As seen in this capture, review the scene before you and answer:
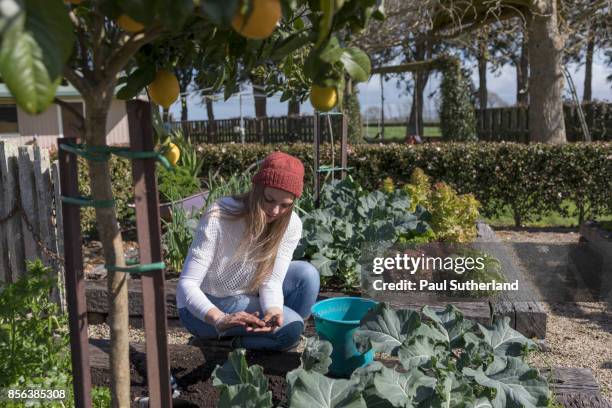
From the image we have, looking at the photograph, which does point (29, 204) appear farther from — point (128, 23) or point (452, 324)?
point (128, 23)

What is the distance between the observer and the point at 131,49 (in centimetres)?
96

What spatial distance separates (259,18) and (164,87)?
540 millimetres

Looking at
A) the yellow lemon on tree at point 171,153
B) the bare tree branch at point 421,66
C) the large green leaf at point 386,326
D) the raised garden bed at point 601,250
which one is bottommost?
the raised garden bed at point 601,250

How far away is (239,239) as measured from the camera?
215 centimetres

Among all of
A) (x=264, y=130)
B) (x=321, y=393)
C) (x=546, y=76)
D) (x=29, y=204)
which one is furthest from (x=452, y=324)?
(x=264, y=130)

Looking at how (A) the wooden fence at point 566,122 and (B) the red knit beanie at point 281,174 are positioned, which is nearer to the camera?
(B) the red knit beanie at point 281,174

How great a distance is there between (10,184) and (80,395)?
2219 millimetres

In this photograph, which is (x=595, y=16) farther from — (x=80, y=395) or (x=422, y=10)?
(x=80, y=395)

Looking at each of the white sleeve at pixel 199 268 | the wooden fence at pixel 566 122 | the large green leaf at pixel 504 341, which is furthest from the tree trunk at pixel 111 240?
the wooden fence at pixel 566 122

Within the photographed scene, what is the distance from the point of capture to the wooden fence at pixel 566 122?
12148mm

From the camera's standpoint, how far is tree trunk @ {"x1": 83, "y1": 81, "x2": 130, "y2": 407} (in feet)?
3.38

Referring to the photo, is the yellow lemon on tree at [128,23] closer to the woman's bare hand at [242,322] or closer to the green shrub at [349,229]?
the woman's bare hand at [242,322]

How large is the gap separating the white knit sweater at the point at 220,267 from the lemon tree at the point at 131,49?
61 centimetres

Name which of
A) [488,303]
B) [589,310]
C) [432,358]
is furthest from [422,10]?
[432,358]
